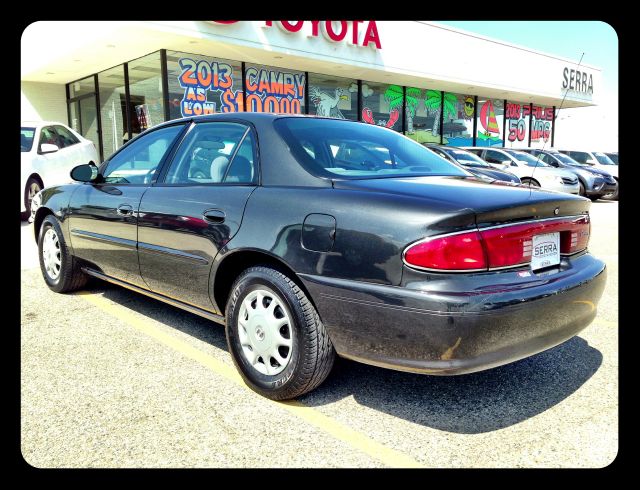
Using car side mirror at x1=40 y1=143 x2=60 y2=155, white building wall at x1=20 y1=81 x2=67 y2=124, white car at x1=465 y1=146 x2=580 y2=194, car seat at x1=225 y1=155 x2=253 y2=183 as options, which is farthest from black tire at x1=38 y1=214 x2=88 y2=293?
white building wall at x1=20 y1=81 x2=67 y2=124

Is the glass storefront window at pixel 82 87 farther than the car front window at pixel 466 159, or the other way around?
the glass storefront window at pixel 82 87

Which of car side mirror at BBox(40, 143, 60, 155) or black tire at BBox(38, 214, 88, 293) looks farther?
car side mirror at BBox(40, 143, 60, 155)

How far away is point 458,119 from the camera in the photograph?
821 inches

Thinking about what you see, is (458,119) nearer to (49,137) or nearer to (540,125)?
A: (540,125)

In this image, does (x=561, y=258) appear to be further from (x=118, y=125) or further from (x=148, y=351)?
(x=118, y=125)

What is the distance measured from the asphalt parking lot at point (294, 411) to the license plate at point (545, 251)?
0.76 m

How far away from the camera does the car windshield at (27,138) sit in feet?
31.2

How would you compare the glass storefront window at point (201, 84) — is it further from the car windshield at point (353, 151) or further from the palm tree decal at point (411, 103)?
the car windshield at point (353, 151)

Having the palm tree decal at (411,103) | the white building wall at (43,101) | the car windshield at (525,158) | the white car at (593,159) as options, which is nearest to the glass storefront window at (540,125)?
the white car at (593,159)

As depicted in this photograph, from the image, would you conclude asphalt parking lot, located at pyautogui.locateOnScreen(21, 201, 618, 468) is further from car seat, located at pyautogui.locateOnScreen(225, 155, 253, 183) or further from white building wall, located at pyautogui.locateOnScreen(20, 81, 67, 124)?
white building wall, located at pyautogui.locateOnScreen(20, 81, 67, 124)

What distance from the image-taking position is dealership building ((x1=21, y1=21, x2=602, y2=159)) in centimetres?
1198

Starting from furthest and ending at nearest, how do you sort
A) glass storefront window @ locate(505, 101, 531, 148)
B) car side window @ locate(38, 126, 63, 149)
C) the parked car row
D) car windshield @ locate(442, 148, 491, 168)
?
glass storefront window @ locate(505, 101, 531, 148) → the parked car row → car windshield @ locate(442, 148, 491, 168) → car side window @ locate(38, 126, 63, 149)

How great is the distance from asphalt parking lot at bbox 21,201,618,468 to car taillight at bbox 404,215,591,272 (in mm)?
814

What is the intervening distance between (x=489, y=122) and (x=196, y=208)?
21.5m
